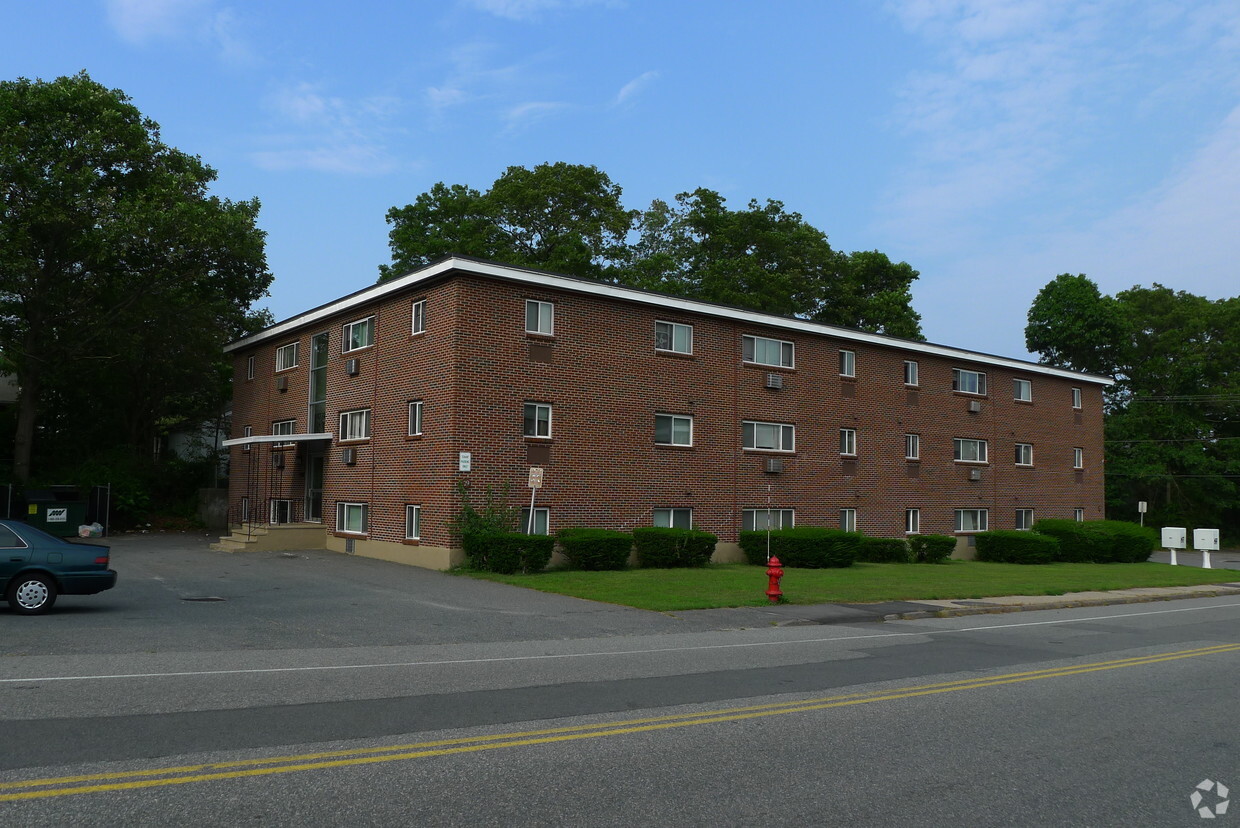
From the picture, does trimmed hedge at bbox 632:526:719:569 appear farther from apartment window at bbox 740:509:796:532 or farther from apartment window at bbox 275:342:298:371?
apartment window at bbox 275:342:298:371

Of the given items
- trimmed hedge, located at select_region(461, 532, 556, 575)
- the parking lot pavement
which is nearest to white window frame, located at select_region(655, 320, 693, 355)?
trimmed hedge, located at select_region(461, 532, 556, 575)

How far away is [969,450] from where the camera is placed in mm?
38406

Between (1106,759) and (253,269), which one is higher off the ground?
(253,269)

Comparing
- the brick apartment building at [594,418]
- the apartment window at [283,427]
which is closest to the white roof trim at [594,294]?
the brick apartment building at [594,418]

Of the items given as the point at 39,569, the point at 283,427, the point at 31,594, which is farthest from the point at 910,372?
the point at 31,594

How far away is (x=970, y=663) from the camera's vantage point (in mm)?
12055

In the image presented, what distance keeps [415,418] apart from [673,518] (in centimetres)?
799

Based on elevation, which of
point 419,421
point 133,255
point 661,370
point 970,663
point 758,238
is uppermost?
point 758,238

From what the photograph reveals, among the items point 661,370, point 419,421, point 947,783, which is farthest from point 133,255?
point 947,783

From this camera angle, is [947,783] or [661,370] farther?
[661,370]

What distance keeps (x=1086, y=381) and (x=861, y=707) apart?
133ft

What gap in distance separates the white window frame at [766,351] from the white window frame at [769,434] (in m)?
1.95

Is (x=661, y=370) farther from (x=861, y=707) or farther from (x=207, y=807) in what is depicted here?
(x=207, y=807)

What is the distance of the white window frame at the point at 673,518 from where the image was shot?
27.9 metres
